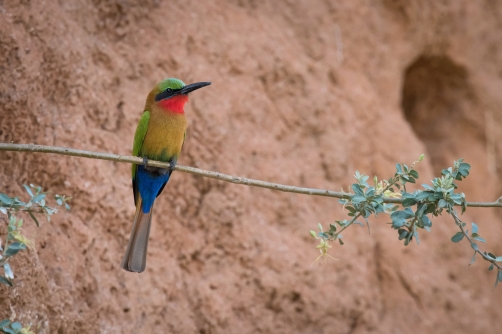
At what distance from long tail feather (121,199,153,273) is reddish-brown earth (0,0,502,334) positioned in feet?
0.96

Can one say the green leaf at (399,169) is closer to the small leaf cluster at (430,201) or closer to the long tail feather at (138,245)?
the small leaf cluster at (430,201)

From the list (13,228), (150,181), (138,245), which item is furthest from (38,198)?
(150,181)

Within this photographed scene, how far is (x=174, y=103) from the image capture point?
329 centimetres

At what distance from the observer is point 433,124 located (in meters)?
5.37

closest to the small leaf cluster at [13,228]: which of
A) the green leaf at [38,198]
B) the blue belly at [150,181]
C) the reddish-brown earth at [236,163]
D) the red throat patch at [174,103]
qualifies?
the green leaf at [38,198]

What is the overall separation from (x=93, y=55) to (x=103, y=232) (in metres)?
1.04

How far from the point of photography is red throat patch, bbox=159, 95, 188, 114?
3277 millimetres

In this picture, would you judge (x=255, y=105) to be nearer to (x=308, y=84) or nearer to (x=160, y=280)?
(x=308, y=84)

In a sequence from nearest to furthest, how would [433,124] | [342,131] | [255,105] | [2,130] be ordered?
[2,130] → [255,105] → [342,131] → [433,124]

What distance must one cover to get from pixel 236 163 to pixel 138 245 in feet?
3.41

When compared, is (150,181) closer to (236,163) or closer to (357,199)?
(236,163)

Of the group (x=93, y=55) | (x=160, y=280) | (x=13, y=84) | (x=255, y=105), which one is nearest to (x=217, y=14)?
(x=255, y=105)

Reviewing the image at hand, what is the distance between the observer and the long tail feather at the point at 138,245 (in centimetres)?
289

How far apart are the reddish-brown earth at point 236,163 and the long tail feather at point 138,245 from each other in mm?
292
